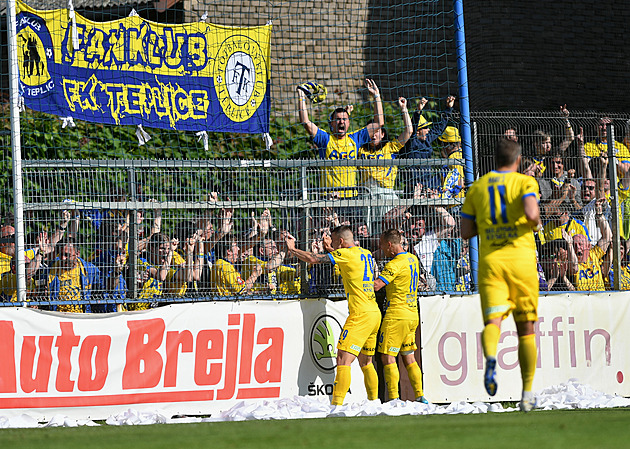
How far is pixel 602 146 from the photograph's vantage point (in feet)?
36.5

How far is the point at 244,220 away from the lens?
33.0 ft

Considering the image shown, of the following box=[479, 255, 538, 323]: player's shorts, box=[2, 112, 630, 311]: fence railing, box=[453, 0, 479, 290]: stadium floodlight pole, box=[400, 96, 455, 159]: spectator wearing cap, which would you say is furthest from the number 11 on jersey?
box=[400, 96, 455, 159]: spectator wearing cap

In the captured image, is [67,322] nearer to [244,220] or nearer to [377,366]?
[244,220]

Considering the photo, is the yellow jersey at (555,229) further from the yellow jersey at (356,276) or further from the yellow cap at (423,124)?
the yellow jersey at (356,276)

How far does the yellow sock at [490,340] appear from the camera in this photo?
6352mm

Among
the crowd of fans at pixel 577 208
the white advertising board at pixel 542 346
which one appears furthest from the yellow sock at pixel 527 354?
the crowd of fans at pixel 577 208

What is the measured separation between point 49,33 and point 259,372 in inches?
195

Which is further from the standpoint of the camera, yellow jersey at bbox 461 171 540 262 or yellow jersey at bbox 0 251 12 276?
yellow jersey at bbox 0 251 12 276

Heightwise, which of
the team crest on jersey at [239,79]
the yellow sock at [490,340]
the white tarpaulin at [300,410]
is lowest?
the white tarpaulin at [300,410]

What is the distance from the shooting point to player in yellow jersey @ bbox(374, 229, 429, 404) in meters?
9.98

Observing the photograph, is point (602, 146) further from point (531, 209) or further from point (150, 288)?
point (150, 288)

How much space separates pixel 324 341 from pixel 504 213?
410 cm

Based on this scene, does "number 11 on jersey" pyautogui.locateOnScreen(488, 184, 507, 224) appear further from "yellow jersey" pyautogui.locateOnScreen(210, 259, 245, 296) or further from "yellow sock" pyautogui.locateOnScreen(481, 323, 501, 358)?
"yellow jersey" pyautogui.locateOnScreen(210, 259, 245, 296)

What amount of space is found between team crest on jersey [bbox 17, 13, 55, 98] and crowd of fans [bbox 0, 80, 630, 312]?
1694 millimetres
